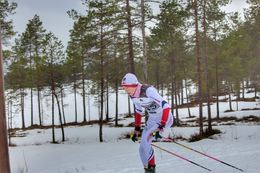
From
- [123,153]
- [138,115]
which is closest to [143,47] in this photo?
[123,153]

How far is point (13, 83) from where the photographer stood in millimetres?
40250

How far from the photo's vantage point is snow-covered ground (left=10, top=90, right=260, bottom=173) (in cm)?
869

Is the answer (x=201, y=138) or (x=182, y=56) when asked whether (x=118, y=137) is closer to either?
(x=201, y=138)

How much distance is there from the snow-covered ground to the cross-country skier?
170 centimetres

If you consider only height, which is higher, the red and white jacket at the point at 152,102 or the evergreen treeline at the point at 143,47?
the evergreen treeline at the point at 143,47

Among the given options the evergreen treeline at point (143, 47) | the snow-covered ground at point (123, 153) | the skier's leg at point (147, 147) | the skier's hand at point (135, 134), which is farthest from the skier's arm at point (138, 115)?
the evergreen treeline at point (143, 47)

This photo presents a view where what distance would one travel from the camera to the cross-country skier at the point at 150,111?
6.29m

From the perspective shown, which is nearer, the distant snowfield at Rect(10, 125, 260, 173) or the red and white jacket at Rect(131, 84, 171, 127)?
the red and white jacket at Rect(131, 84, 171, 127)

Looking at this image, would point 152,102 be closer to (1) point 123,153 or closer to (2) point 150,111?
(2) point 150,111

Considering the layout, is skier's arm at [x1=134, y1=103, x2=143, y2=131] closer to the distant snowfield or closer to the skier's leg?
the skier's leg

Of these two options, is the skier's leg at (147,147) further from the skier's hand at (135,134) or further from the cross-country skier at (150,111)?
the skier's hand at (135,134)

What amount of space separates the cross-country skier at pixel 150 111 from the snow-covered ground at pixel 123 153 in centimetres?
170

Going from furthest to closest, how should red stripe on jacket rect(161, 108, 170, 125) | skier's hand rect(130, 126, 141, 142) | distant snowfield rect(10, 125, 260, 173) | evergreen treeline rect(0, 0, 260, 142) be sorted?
evergreen treeline rect(0, 0, 260, 142) → distant snowfield rect(10, 125, 260, 173) → skier's hand rect(130, 126, 141, 142) → red stripe on jacket rect(161, 108, 170, 125)

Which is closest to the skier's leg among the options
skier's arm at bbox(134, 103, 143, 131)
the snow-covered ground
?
skier's arm at bbox(134, 103, 143, 131)
